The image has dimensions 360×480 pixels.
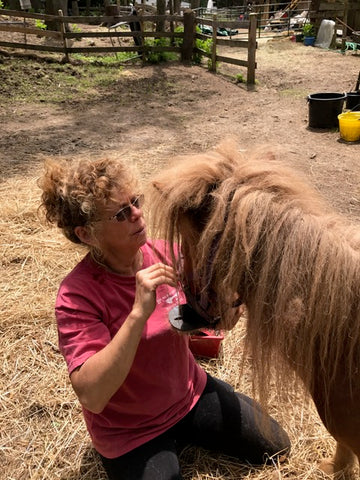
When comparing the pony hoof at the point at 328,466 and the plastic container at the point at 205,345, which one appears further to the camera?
the plastic container at the point at 205,345

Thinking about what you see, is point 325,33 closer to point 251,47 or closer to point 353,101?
point 251,47

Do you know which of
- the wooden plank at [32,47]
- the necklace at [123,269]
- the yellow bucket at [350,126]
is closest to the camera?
the necklace at [123,269]

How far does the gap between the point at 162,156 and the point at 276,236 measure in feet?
16.9

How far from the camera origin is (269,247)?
3.49 feet

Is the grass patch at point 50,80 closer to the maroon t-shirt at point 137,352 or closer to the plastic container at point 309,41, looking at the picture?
the maroon t-shirt at point 137,352

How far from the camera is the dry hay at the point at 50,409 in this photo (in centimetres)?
211

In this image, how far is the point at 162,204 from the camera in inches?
43.6

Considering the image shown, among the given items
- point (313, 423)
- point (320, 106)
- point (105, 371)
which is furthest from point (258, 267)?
point (320, 106)

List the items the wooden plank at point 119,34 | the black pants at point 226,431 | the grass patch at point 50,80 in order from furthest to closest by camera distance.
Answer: the wooden plank at point 119,34
the grass patch at point 50,80
the black pants at point 226,431

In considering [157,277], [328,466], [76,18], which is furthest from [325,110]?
[76,18]

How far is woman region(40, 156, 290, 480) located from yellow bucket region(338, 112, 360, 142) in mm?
5504

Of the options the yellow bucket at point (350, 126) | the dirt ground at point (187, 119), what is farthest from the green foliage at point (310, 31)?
the yellow bucket at point (350, 126)

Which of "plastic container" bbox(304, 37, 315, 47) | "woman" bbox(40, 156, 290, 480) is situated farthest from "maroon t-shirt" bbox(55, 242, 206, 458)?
"plastic container" bbox(304, 37, 315, 47)

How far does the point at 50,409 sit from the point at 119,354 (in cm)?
128
